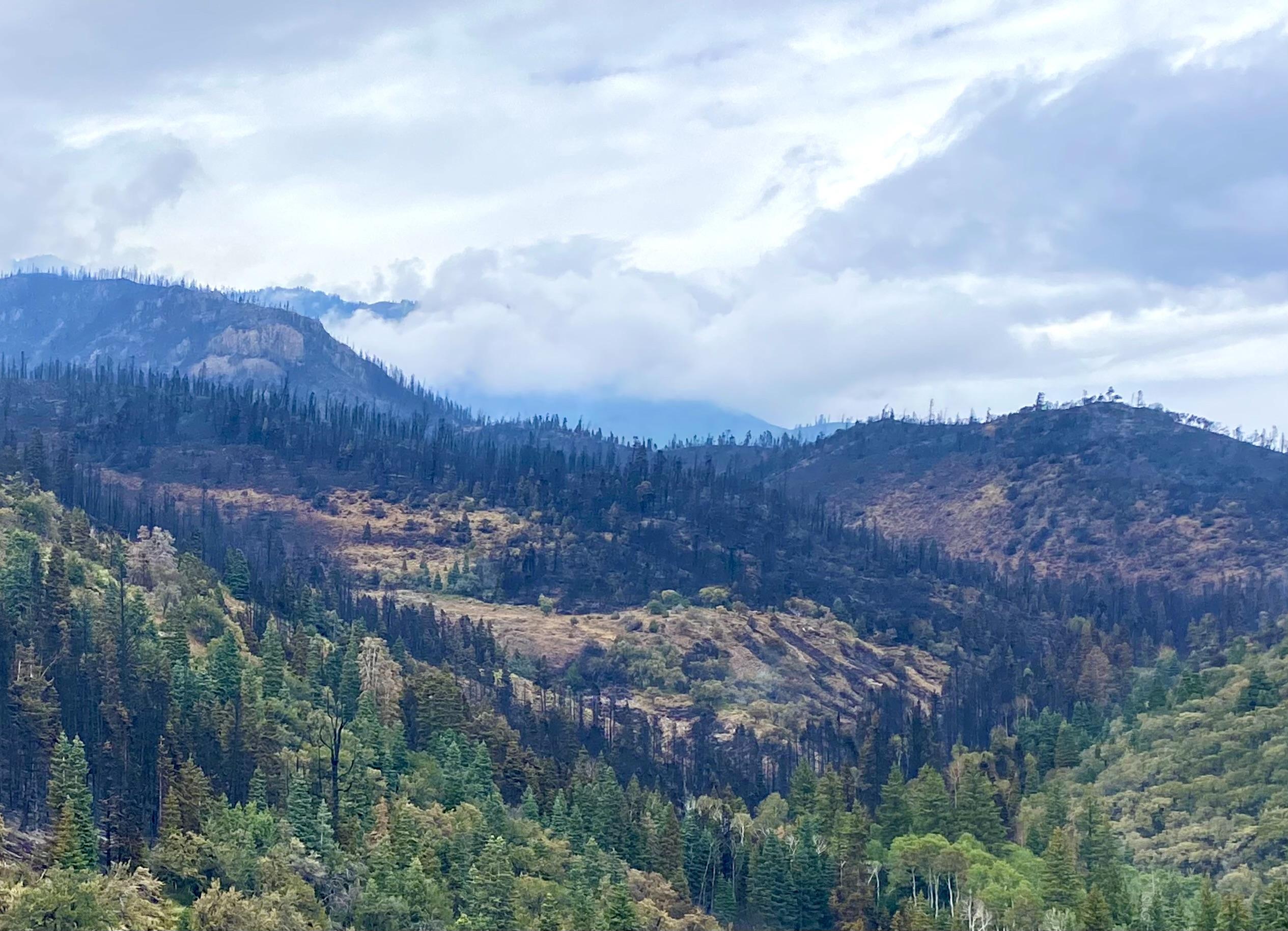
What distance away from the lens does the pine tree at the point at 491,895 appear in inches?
3895

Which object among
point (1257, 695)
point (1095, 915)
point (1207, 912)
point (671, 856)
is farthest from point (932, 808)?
point (1207, 912)

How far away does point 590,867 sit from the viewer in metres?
112

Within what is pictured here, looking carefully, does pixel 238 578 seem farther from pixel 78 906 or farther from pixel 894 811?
pixel 78 906

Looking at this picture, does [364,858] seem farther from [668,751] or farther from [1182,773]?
[668,751]

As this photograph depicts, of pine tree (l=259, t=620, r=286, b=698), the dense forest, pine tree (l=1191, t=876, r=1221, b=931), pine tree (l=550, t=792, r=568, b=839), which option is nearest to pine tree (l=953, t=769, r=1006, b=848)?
the dense forest

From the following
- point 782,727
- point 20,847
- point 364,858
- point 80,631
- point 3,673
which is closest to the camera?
point 20,847

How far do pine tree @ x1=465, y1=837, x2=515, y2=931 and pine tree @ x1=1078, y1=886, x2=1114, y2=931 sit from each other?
35.8 metres

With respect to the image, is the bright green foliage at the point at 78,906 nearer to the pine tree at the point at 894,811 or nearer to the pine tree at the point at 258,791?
the pine tree at the point at 258,791

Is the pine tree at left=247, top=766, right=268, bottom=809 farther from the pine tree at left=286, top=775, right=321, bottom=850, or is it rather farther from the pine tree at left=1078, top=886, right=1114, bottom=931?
the pine tree at left=1078, top=886, right=1114, bottom=931

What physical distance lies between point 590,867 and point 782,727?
8614 centimetres

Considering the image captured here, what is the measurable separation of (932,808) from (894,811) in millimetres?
3823

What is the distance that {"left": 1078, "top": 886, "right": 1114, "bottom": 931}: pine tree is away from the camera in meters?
103

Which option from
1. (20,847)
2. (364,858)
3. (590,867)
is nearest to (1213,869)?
(590,867)

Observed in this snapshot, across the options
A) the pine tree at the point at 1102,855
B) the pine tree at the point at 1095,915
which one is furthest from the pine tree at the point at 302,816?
the pine tree at the point at 1102,855
